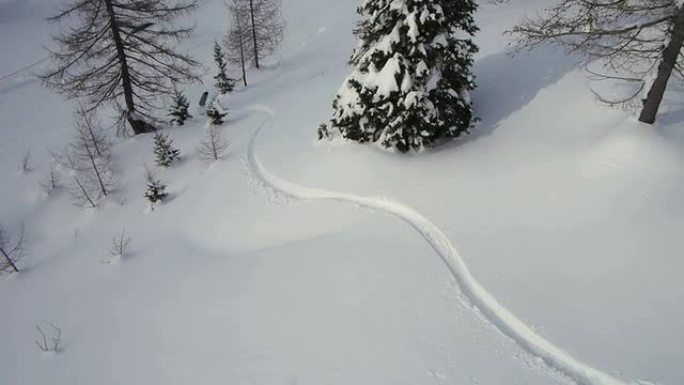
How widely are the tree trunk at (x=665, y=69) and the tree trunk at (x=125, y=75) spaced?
61.8 ft

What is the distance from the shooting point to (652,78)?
11914 millimetres

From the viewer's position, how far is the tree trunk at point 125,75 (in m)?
18.7

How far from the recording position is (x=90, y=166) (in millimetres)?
18969

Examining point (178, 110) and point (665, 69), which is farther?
point (178, 110)

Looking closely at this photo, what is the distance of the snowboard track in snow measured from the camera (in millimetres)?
8062

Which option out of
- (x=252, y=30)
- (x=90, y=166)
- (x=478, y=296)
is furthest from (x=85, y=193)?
(x=252, y=30)

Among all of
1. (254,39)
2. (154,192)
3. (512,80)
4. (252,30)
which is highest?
(512,80)

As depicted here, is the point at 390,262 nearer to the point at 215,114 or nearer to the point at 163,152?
the point at 163,152

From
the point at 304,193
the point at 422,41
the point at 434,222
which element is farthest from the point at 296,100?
the point at 434,222

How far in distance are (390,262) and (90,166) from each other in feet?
47.0

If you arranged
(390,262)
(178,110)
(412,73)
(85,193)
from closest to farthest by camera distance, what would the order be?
(390,262)
(412,73)
(85,193)
(178,110)

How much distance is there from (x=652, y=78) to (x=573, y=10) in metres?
10.8

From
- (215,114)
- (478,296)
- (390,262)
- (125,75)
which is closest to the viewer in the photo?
(478,296)

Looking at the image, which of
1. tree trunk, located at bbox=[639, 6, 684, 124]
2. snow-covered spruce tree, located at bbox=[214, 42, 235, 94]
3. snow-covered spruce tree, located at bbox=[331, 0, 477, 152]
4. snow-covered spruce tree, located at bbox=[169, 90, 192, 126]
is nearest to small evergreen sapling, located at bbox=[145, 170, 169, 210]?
snow-covered spruce tree, located at bbox=[169, 90, 192, 126]
